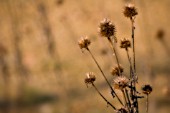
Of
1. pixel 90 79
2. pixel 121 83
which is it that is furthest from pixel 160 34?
pixel 121 83

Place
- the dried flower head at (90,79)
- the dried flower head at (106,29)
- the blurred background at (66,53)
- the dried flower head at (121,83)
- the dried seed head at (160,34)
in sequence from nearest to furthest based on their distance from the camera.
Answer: the dried flower head at (121,83) < the dried flower head at (106,29) < the dried flower head at (90,79) < the blurred background at (66,53) < the dried seed head at (160,34)

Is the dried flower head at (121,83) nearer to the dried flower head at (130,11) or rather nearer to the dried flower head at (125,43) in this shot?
the dried flower head at (125,43)

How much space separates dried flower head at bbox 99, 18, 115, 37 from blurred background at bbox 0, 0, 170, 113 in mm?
10311

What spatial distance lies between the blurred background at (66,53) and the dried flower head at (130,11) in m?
10.3

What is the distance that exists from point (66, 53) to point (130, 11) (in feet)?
44.6

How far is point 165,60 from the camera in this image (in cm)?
1662

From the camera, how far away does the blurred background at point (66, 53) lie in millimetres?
16016

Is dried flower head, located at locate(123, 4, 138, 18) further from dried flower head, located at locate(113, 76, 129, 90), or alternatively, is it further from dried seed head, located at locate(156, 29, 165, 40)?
dried seed head, located at locate(156, 29, 165, 40)

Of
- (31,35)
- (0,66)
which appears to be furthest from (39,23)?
(0,66)

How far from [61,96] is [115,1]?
509 cm

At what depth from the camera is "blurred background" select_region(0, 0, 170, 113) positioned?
16.0 metres

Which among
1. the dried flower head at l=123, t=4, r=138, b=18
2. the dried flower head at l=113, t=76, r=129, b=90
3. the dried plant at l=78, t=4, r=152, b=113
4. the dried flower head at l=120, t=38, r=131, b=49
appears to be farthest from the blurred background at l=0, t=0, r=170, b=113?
the dried flower head at l=113, t=76, r=129, b=90

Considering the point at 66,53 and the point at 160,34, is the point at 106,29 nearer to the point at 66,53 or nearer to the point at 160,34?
the point at 160,34

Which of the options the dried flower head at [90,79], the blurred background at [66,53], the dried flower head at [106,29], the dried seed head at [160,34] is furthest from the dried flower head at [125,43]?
the dried seed head at [160,34]
